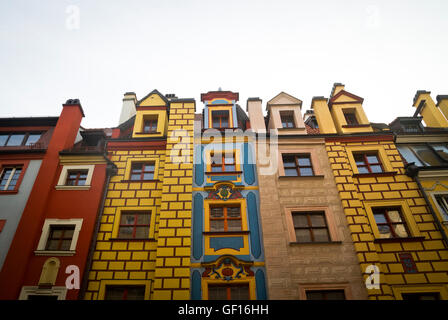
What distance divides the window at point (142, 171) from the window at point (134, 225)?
2266 mm

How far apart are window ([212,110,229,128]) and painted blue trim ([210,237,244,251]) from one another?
773 centimetres

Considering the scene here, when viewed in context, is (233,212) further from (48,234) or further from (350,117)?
(350,117)

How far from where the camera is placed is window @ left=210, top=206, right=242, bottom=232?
1415cm

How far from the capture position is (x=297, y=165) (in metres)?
16.4

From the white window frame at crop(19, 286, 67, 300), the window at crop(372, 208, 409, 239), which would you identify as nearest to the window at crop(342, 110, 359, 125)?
the window at crop(372, 208, 409, 239)

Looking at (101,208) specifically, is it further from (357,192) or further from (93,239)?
(357,192)

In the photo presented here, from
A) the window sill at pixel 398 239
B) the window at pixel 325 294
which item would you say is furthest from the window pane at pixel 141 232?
the window sill at pixel 398 239

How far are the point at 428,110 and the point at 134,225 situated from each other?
Result: 73.8 feet

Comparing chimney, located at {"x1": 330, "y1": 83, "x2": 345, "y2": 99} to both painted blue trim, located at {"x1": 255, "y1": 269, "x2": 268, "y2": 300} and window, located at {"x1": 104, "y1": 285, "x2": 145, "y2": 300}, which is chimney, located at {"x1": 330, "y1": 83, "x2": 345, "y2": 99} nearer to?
painted blue trim, located at {"x1": 255, "y1": 269, "x2": 268, "y2": 300}

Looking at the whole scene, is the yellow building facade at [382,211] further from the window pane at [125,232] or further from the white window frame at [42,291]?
the white window frame at [42,291]

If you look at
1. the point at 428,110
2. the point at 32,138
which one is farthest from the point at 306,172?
the point at 32,138

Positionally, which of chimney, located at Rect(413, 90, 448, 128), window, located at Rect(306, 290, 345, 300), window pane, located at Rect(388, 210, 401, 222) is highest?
chimney, located at Rect(413, 90, 448, 128)

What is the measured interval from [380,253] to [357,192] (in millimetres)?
3291
